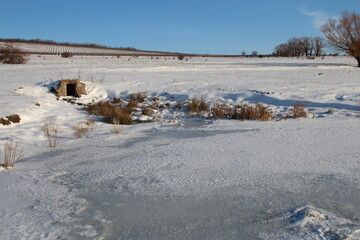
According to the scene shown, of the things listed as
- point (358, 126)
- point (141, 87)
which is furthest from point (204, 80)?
point (358, 126)

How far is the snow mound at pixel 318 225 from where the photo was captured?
286cm

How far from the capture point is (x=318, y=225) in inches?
118

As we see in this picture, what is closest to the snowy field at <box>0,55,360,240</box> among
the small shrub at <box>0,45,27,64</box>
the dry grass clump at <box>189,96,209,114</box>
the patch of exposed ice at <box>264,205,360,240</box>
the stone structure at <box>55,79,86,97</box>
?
the patch of exposed ice at <box>264,205,360,240</box>

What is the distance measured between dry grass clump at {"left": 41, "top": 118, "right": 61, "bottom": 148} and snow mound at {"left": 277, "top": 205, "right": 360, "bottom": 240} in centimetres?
460

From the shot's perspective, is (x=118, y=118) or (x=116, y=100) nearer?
(x=118, y=118)

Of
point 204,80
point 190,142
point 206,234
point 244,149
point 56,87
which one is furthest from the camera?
point 204,80

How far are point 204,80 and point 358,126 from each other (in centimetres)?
980

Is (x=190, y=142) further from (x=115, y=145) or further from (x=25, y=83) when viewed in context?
(x=25, y=83)

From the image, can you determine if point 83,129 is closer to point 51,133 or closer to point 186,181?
point 51,133

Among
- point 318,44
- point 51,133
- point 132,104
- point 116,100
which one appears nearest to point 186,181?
point 51,133

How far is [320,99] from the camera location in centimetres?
1139

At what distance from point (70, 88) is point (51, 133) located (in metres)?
5.73

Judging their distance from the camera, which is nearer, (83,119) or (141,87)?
(83,119)

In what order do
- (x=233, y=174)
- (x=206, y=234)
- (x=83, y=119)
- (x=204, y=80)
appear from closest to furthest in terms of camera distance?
(x=206, y=234)
(x=233, y=174)
(x=83, y=119)
(x=204, y=80)
